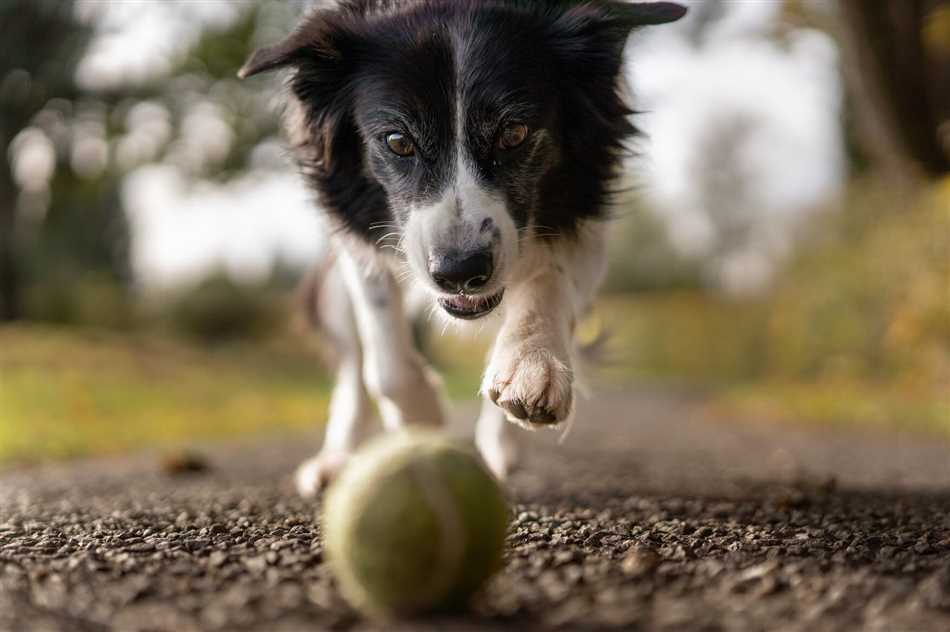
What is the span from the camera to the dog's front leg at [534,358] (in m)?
2.74

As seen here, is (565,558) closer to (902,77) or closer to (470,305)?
(470,305)

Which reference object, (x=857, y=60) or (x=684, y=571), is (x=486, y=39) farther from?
(x=857, y=60)

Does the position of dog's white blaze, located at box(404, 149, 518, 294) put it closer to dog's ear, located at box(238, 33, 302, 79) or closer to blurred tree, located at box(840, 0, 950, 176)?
dog's ear, located at box(238, 33, 302, 79)

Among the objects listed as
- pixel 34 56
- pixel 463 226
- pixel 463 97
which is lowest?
pixel 463 226

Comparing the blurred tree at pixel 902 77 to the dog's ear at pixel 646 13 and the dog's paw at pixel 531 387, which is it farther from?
the dog's paw at pixel 531 387

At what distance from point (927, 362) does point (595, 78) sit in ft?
24.8

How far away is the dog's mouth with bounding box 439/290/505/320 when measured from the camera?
3230 millimetres

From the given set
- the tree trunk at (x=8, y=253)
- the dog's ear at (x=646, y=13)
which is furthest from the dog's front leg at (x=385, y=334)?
the tree trunk at (x=8, y=253)

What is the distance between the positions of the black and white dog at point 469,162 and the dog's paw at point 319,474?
47 cm

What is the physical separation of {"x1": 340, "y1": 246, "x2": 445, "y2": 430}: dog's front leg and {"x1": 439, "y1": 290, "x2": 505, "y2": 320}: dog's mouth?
647 millimetres

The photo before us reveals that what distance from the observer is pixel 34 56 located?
56.1 feet

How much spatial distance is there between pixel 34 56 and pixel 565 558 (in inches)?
716

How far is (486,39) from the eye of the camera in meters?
3.31

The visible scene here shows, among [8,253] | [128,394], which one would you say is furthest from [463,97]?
[8,253]
